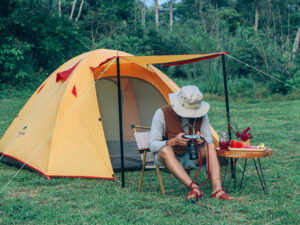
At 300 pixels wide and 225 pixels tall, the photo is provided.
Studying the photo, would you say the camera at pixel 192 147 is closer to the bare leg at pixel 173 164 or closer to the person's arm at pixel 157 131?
the bare leg at pixel 173 164

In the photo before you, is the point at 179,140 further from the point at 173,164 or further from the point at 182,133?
the point at 173,164

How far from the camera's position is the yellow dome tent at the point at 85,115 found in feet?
15.8

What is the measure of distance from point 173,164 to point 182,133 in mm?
306

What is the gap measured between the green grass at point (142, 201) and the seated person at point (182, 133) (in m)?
0.28

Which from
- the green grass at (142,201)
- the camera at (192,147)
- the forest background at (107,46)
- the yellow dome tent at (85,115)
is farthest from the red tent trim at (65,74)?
the forest background at (107,46)

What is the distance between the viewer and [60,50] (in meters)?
14.7

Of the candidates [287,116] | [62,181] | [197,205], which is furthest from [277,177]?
[287,116]

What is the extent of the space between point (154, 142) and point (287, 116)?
6941 mm

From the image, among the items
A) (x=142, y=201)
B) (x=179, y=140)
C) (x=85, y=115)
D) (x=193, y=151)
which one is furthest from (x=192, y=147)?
(x=85, y=115)

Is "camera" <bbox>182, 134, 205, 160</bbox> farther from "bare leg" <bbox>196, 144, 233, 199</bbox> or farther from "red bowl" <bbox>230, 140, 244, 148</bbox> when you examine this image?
"red bowl" <bbox>230, 140, 244, 148</bbox>

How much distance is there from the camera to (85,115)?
504 centimetres

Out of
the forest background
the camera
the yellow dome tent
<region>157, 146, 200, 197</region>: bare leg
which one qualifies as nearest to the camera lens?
the camera

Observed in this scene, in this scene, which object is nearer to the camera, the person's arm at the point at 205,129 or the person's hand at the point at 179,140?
the person's hand at the point at 179,140

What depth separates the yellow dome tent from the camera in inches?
189
